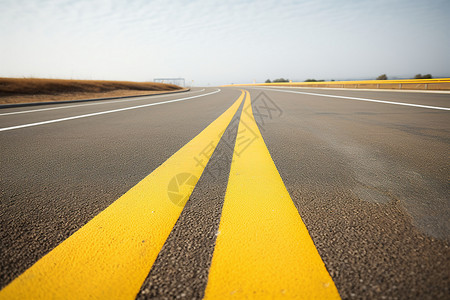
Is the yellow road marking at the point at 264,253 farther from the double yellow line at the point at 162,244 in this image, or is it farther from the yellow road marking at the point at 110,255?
the yellow road marking at the point at 110,255

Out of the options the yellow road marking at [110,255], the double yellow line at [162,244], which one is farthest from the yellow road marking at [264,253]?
the yellow road marking at [110,255]

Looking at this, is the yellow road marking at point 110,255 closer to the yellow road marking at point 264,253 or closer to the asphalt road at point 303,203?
the asphalt road at point 303,203

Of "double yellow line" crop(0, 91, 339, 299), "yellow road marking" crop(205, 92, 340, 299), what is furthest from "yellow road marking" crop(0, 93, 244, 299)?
"yellow road marking" crop(205, 92, 340, 299)

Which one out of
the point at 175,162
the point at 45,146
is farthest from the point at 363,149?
the point at 45,146

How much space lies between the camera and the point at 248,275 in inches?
29.1

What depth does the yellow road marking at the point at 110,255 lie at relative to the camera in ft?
2.29

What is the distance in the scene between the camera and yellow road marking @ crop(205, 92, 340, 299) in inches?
27.0

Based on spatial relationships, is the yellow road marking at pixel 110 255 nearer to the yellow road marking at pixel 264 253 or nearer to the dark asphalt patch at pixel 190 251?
the dark asphalt patch at pixel 190 251

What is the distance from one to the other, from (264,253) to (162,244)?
0.40 metres

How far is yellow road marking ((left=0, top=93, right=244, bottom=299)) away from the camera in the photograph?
0.70 meters

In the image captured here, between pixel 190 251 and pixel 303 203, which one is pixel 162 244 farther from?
pixel 303 203

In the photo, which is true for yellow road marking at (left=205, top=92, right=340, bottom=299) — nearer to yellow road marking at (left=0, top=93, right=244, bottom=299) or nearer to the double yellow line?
the double yellow line

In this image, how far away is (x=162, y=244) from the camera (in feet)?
2.89

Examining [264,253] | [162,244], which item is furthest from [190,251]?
[264,253]
